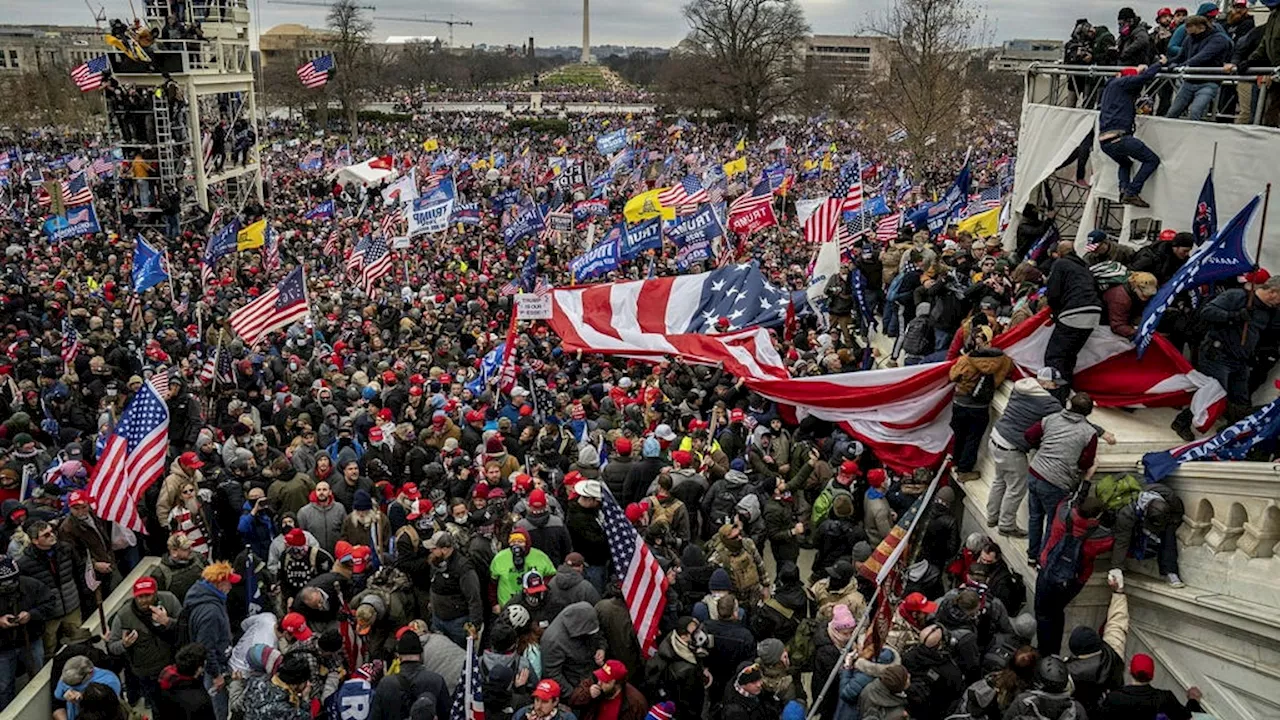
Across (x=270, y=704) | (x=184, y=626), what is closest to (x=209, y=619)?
(x=184, y=626)

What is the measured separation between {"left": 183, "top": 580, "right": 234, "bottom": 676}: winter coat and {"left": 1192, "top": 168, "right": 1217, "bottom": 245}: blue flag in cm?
859

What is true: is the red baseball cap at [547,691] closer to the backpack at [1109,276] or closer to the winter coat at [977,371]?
the winter coat at [977,371]

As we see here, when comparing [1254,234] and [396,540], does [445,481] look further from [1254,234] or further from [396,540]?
[1254,234]

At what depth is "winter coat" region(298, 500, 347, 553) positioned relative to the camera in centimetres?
828

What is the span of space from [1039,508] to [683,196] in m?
14.1

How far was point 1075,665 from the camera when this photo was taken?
19.1 feet

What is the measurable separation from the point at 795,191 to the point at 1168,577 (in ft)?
105

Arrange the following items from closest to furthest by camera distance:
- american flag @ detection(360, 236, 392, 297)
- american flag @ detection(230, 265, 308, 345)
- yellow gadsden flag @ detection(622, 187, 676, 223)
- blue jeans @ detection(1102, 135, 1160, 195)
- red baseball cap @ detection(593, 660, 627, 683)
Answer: red baseball cap @ detection(593, 660, 627, 683), blue jeans @ detection(1102, 135, 1160, 195), american flag @ detection(230, 265, 308, 345), american flag @ detection(360, 236, 392, 297), yellow gadsden flag @ detection(622, 187, 676, 223)

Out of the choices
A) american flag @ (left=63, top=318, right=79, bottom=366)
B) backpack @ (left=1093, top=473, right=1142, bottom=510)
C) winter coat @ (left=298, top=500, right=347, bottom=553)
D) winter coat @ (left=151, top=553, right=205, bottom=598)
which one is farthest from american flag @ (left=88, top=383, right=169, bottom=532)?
backpack @ (left=1093, top=473, right=1142, bottom=510)

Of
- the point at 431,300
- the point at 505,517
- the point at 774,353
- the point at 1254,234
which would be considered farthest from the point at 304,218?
the point at 1254,234

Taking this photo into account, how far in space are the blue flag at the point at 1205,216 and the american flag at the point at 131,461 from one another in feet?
30.8

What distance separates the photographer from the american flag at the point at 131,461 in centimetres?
816

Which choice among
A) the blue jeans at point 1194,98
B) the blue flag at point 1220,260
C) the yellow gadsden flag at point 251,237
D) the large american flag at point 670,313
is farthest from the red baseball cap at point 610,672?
the yellow gadsden flag at point 251,237

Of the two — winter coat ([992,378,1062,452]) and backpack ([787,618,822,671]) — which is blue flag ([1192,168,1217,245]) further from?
backpack ([787,618,822,671])
